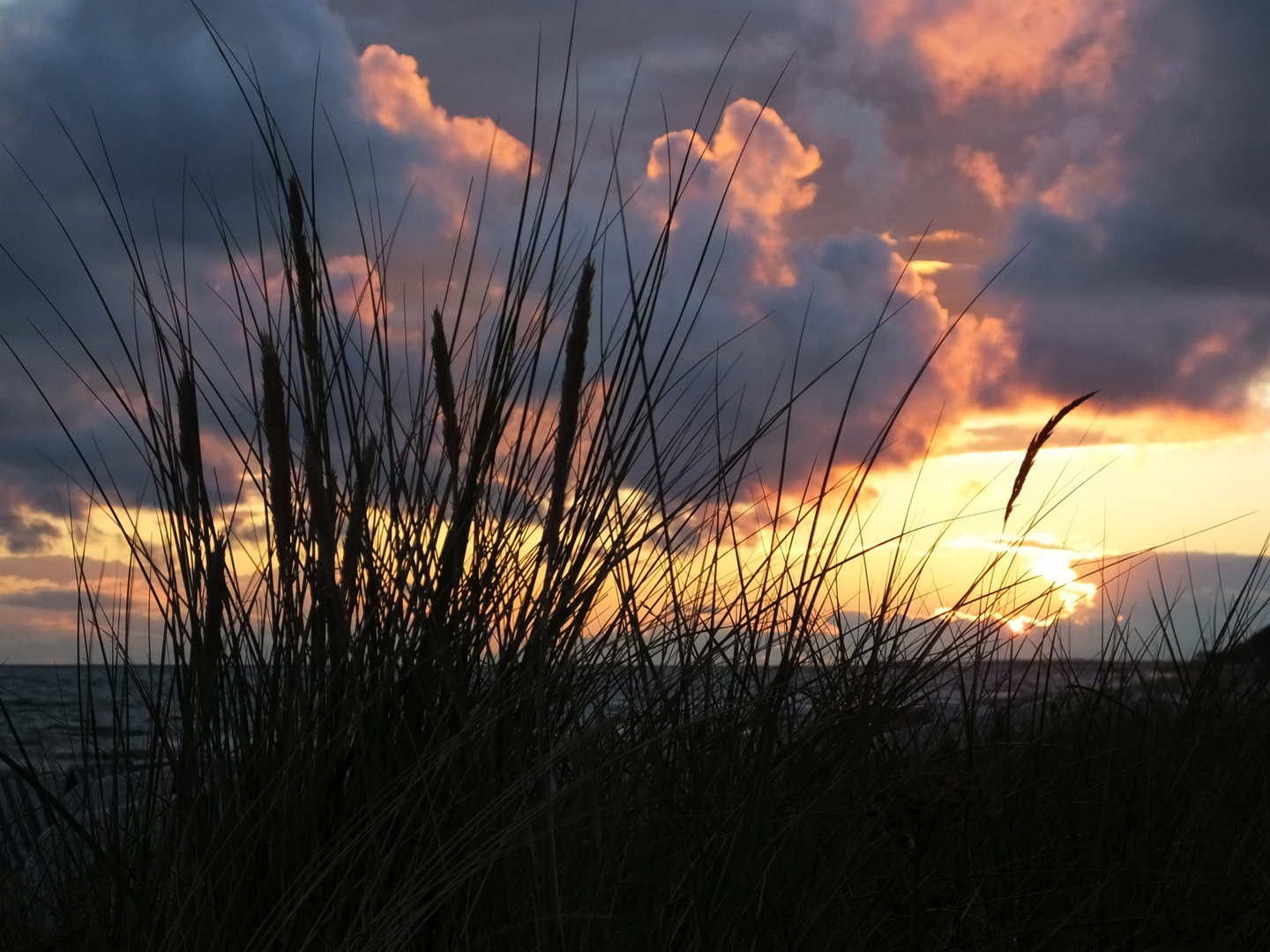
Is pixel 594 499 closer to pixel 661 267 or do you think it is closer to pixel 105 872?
pixel 661 267

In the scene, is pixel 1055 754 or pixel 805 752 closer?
pixel 805 752

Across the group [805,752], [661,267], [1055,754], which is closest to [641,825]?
[805,752]

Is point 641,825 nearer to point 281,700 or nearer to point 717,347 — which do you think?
point 281,700

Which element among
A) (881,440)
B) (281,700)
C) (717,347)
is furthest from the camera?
(717,347)

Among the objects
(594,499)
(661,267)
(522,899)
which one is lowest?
(522,899)

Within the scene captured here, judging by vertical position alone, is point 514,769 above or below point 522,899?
above

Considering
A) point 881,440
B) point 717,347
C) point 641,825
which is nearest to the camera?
point 641,825

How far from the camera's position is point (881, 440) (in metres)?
1.49

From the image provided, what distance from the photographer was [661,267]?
4.62 feet

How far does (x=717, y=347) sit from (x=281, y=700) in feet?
3.15

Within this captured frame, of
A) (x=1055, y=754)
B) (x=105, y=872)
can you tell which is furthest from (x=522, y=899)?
(x=1055, y=754)

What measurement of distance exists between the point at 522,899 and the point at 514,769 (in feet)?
0.51

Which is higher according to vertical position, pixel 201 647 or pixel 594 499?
pixel 594 499

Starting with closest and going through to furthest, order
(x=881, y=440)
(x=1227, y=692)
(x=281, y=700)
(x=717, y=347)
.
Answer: (x=281, y=700)
(x=881, y=440)
(x=717, y=347)
(x=1227, y=692)
